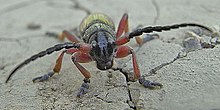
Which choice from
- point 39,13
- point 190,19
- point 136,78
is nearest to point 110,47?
point 136,78

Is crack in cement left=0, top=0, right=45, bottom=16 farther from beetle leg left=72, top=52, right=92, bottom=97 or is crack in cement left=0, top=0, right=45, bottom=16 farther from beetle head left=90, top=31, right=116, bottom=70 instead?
beetle head left=90, top=31, right=116, bottom=70

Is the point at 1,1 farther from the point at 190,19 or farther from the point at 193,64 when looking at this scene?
the point at 193,64

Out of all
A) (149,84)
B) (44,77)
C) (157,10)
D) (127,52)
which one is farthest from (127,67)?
(157,10)

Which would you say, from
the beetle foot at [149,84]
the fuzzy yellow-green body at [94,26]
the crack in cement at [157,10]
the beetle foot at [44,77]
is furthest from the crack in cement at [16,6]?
the beetle foot at [149,84]

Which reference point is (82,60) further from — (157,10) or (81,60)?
(157,10)

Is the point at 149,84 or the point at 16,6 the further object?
the point at 16,6

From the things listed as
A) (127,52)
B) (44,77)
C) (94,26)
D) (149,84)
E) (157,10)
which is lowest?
(149,84)

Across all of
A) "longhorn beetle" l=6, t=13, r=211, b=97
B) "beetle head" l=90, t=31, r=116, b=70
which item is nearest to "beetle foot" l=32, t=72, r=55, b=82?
"longhorn beetle" l=6, t=13, r=211, b=97
